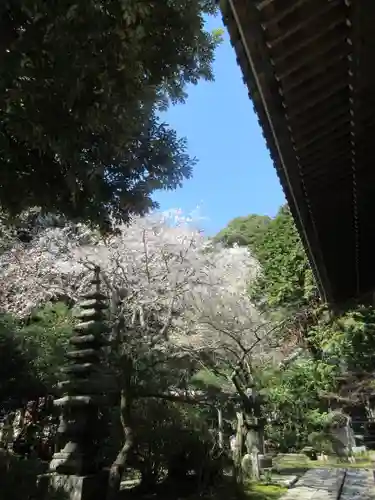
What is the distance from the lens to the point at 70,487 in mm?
7117

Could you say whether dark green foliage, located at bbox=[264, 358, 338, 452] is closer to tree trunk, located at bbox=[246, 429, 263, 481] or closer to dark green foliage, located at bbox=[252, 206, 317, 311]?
Answer: dark green foliage, located at bbox=[252, 206, 317, 311]

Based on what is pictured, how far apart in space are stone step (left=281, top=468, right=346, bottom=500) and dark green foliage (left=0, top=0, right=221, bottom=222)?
6.30 meters

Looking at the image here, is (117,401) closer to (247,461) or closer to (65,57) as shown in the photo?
(247,461)

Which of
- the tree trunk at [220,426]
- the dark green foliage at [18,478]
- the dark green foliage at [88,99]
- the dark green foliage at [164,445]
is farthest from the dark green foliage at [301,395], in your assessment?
the dark green foliage at [88,99]

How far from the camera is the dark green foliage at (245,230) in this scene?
24266 mm

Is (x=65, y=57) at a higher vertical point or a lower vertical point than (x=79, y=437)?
higher

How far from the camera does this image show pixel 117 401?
29.9ft

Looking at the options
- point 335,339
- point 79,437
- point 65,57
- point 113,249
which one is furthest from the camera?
point 335,339

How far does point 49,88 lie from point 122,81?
542 mm

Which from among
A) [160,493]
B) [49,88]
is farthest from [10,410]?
[49,88]

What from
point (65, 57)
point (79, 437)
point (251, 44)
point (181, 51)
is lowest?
point (79, 437)

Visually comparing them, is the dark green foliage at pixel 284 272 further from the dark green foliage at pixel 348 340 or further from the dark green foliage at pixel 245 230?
the dark green foliage at pixel 245 230

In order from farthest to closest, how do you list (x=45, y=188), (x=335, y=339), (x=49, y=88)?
(x=335, y=339) → (x=45, y=188) → (x=49, y=88)

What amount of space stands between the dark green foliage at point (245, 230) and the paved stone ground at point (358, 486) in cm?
1362
